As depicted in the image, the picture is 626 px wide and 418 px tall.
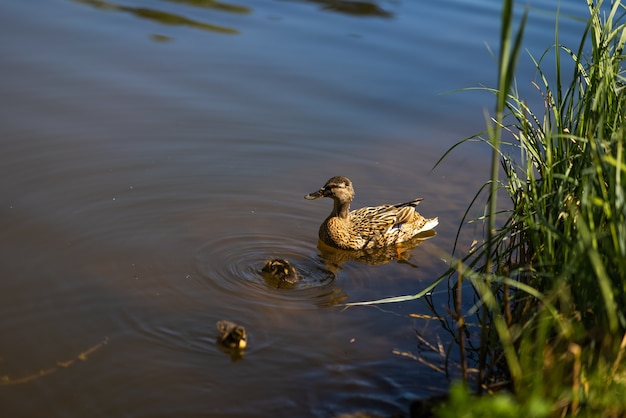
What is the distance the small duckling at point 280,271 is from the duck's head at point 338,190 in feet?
3.71

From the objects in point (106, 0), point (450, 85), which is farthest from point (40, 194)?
point (106, 0)

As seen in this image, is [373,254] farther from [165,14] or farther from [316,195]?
[165,14]

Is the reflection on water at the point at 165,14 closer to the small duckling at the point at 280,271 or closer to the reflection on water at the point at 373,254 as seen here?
the reflection on water at the point at 373,254

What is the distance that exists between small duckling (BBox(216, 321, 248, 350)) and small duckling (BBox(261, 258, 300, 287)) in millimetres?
933

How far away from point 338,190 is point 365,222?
1.32ft

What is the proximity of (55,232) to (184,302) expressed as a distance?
4.43 ft

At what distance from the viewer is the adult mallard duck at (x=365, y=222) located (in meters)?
7.12

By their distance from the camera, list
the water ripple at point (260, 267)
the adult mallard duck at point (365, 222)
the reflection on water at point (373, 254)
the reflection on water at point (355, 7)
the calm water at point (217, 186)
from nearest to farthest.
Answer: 1. the calm water at point (217, 186)
2. the water ripple at point (260, 267)
3. the reflection on water at point (373, 254)
4. the adult mallard duck at point (365, 222)
5. the reflection on water at point (355, 7)

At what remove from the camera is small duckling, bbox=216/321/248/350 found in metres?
5.07

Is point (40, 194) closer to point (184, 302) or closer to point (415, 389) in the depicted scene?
point (184, 302)

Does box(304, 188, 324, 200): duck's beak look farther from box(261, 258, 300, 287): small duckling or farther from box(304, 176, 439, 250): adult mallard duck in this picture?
box(261, 258, 300, 287): small duckling

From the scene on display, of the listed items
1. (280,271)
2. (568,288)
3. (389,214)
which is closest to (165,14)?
(389,214)

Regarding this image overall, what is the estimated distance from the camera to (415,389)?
4.83 m

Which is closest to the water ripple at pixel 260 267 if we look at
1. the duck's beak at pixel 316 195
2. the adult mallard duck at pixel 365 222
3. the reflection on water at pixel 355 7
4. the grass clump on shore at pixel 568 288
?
the adult mallard duck at pixel 365 222
